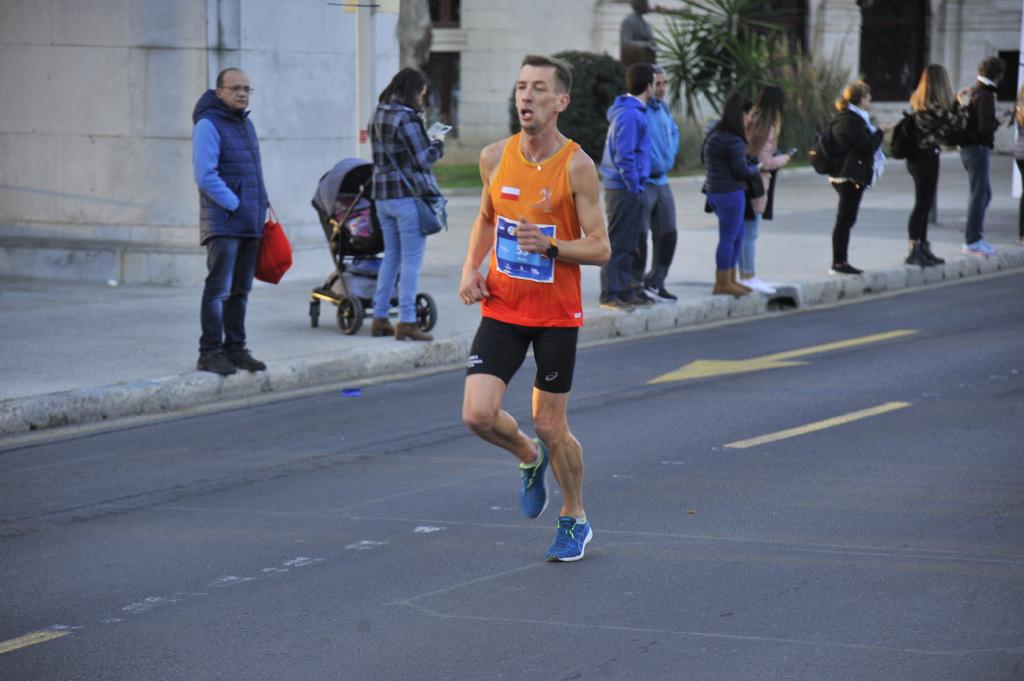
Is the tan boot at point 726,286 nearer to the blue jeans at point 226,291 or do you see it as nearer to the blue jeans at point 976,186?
the blue jeans at point 976,186

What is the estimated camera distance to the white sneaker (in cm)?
1488

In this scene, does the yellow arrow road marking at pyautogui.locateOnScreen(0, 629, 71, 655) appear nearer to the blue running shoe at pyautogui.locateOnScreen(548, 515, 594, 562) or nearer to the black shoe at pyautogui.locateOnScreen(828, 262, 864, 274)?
the blue running shoe at pyautogui.locateOnScreen(548, 515, 594, 562)

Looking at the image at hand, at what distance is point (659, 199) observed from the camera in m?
13.8

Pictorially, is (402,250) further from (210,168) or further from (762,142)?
(762,142)

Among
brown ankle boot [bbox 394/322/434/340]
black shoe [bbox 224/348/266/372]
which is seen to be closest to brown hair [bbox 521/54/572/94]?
black shoe [bbox 224/348/266/372]

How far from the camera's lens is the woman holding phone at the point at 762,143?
14.6 m

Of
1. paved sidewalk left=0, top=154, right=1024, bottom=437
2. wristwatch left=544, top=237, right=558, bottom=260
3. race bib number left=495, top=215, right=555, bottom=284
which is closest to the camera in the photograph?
wristwatch left=544, top=237, right=558, bottom=260

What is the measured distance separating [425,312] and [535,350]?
5.84 meters

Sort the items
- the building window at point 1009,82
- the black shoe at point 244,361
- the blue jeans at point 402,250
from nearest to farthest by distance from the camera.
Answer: the black shoe at point 244,361, the blue jeans at point 402,250, the building window at point 1009,82

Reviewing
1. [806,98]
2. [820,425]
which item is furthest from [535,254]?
[806,98]

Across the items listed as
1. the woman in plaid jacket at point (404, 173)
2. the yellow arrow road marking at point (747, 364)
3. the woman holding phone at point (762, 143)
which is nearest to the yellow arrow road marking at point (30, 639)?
the yellow arrow road marking at point (747, 364)

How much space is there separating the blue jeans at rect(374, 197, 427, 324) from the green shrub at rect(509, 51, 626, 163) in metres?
15.1

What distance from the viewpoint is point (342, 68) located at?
15.9 meters

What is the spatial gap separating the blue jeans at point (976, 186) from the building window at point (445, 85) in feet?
53.1
